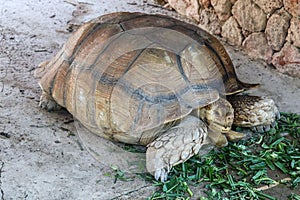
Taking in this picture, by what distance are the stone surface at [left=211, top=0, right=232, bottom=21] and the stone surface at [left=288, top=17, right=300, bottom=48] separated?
2.59ft

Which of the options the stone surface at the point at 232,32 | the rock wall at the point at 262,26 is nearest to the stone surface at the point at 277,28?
the rock wall at the point at 262,26

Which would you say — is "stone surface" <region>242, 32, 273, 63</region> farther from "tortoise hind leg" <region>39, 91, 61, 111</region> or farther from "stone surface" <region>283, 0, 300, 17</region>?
"tortoise hind leg" <region>39, 91, 61, 111</region>

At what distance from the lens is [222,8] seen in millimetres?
4754

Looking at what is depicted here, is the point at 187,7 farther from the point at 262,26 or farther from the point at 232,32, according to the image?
the point at 262,26

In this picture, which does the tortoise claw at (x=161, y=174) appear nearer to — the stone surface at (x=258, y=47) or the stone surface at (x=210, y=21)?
the stone surface at (x=258, y=47)

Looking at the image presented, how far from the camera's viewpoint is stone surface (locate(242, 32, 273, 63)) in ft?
14.4

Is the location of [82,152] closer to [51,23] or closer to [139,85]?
[139,85]

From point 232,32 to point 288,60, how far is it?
0.73 m

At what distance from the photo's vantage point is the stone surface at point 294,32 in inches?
159

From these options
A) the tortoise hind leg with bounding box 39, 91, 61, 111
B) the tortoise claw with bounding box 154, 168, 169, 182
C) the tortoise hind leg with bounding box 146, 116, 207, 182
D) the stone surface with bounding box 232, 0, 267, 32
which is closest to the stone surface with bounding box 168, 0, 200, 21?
the stone surface with bounding box 232, 0, 267, 32

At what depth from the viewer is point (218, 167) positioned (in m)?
2.98

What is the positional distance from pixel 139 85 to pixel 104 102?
0.26m

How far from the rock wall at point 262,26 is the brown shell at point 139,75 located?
1136 mm

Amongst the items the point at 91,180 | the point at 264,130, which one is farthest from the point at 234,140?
the point at 91,180
